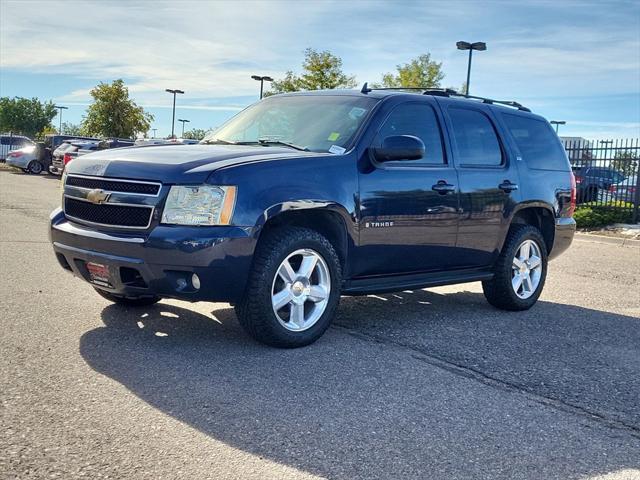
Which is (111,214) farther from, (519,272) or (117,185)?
(519,272)

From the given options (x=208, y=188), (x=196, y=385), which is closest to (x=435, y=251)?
(x=208, y=188)

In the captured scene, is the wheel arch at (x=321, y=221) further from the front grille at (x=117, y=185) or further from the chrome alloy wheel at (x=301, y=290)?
the front grille at (x=117, y=185)

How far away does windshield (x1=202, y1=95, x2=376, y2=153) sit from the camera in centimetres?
551

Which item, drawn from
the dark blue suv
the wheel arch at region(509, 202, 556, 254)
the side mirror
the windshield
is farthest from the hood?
the wheel arch at region(509, 202, 556, 254)

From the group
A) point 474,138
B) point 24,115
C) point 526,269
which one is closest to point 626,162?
point 526,269

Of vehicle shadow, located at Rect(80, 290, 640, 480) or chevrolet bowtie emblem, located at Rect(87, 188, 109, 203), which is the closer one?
vehicle shadow, located at Rect(80, 290, 640, 480)

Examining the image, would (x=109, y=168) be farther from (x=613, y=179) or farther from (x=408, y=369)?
(x=613, y=179)

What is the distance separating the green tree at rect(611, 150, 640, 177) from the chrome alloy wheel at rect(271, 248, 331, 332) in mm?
13661

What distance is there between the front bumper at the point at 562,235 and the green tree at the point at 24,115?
99.8 meters

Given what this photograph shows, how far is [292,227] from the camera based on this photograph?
4949 millimetres

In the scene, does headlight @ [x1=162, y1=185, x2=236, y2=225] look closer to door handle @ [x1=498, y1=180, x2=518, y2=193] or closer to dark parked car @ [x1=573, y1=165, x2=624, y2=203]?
door handle @ [x1=498, y1=180, x2=518, y2=193]

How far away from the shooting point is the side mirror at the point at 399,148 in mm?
5328

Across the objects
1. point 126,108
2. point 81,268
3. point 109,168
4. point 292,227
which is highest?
point 126,108

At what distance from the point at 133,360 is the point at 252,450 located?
1.52 m
